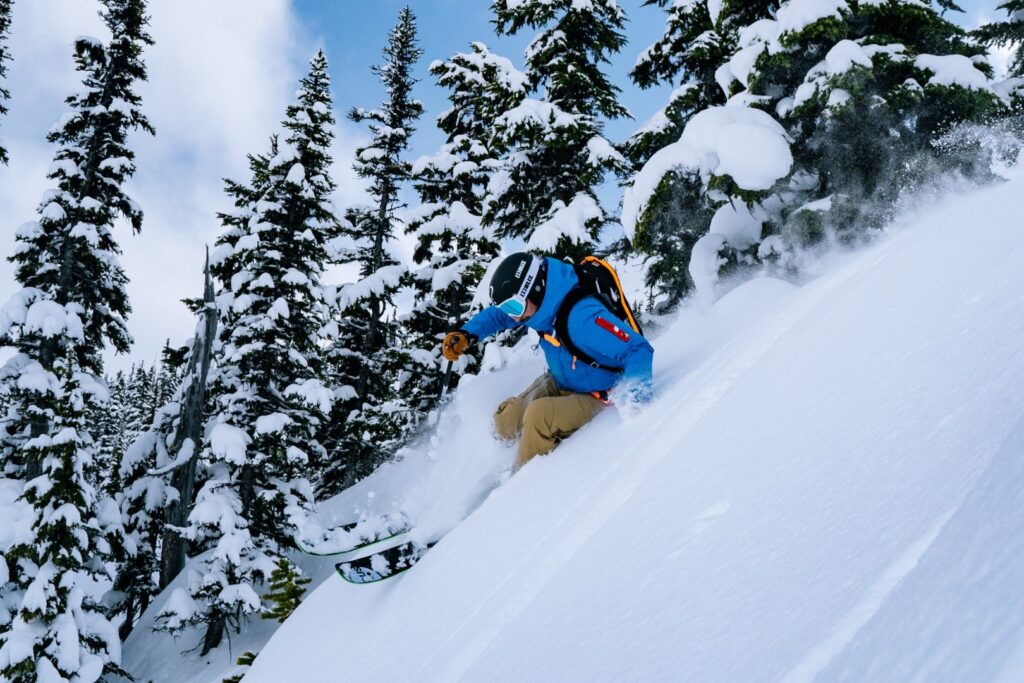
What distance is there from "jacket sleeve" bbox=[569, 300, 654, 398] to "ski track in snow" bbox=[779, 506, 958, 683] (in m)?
3.03

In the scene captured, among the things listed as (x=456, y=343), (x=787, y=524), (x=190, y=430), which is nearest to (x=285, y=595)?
(x=190, y=430)

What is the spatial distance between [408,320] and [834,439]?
17.8m

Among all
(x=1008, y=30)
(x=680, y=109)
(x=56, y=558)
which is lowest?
(x=1008, y=30)

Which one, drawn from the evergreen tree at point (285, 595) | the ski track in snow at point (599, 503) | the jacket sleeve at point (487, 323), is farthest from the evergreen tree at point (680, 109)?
the evergreen tree at point (285, 595)

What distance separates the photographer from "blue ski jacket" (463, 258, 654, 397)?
432cm

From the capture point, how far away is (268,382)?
15664 mm

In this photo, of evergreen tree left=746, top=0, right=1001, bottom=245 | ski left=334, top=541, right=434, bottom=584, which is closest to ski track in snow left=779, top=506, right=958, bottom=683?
ski left=334, top=541, right=434, bottom=584

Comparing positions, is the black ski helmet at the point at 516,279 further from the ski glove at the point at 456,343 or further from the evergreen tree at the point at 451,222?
the evergreen tree at the point at 451,222

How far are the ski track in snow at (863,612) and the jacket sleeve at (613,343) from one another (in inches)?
119

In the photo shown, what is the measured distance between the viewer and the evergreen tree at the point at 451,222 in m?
16.9

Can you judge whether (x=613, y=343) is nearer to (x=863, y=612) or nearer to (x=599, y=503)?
(x=599, y=503)

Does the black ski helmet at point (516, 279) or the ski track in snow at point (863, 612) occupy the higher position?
the black ski helmet at point (516, 279)

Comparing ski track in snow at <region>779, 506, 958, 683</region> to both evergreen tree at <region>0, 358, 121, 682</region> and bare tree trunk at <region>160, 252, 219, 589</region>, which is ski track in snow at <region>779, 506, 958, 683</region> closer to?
evergreen tree at <region>0, 358, 121, 682</region>

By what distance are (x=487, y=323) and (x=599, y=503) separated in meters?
2.83
